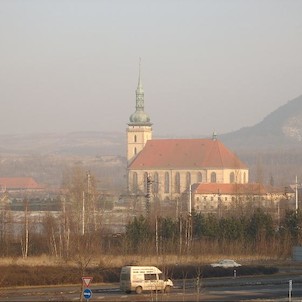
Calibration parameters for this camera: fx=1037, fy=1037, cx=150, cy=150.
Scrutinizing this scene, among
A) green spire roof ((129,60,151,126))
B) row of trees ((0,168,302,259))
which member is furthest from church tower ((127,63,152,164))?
row of trees ((0,168,302,259))

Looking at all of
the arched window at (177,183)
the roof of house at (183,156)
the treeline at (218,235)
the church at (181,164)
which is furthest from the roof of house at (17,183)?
the treeline at (218,235)

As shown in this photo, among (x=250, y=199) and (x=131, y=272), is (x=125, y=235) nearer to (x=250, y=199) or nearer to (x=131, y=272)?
(x=131, y=272)

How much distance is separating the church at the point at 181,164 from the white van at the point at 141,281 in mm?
101959

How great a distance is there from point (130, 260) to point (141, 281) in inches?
424

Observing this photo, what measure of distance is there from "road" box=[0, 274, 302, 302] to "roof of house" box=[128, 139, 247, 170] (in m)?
102

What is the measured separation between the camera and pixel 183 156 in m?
140

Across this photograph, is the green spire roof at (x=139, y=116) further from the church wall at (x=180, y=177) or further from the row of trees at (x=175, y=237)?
the row of trees at (x=175, y=237)

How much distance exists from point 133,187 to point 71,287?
323ft

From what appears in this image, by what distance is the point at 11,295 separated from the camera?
94.0ft

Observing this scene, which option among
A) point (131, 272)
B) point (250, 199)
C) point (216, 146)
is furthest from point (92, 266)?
point (216, 146)

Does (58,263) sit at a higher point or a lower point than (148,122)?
lower

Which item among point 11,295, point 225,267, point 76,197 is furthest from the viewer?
point 76,197

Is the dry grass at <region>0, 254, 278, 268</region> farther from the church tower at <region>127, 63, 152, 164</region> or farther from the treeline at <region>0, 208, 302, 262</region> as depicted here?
the church tower at <region>127, 63, 152, 164</region>

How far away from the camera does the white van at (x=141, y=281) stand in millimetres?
29797
